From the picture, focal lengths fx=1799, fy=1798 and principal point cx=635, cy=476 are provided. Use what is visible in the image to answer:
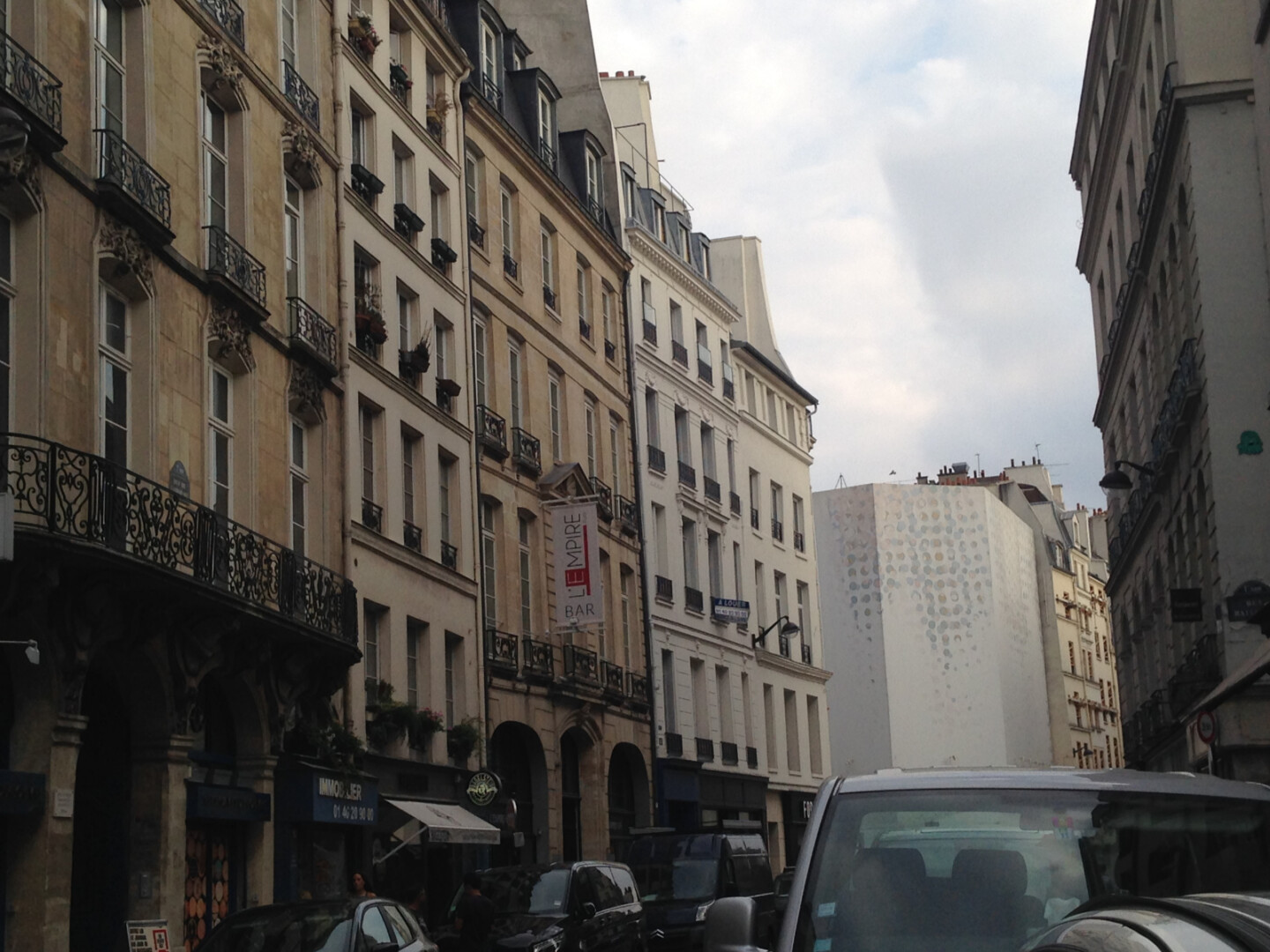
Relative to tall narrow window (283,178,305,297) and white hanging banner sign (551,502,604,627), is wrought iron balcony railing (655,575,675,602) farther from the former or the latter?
tall narrow window (283,178,305,297)

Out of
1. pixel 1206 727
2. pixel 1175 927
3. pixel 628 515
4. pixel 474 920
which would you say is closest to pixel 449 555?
pixel 628 515

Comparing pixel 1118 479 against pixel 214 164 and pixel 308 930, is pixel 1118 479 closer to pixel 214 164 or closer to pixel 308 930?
pixel 214 164

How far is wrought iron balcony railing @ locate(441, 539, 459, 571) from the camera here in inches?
1137

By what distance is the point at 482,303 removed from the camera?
3244 cm

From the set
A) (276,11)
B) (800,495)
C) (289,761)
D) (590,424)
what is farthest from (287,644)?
(800,495)

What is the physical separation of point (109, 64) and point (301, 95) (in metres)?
5.79

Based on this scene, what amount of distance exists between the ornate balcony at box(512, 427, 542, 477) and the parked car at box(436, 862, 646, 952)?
13640mm

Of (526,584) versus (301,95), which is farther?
(526,584)

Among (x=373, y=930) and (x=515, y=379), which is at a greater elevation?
(x=515, y=379)

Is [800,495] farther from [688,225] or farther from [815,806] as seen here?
[815,806]

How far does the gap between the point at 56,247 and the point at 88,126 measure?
5.42 ft

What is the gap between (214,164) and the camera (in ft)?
71.6

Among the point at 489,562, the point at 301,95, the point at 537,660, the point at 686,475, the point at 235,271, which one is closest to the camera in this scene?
the point at 235,271

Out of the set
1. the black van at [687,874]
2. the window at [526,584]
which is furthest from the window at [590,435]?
the black van at [687,874]
